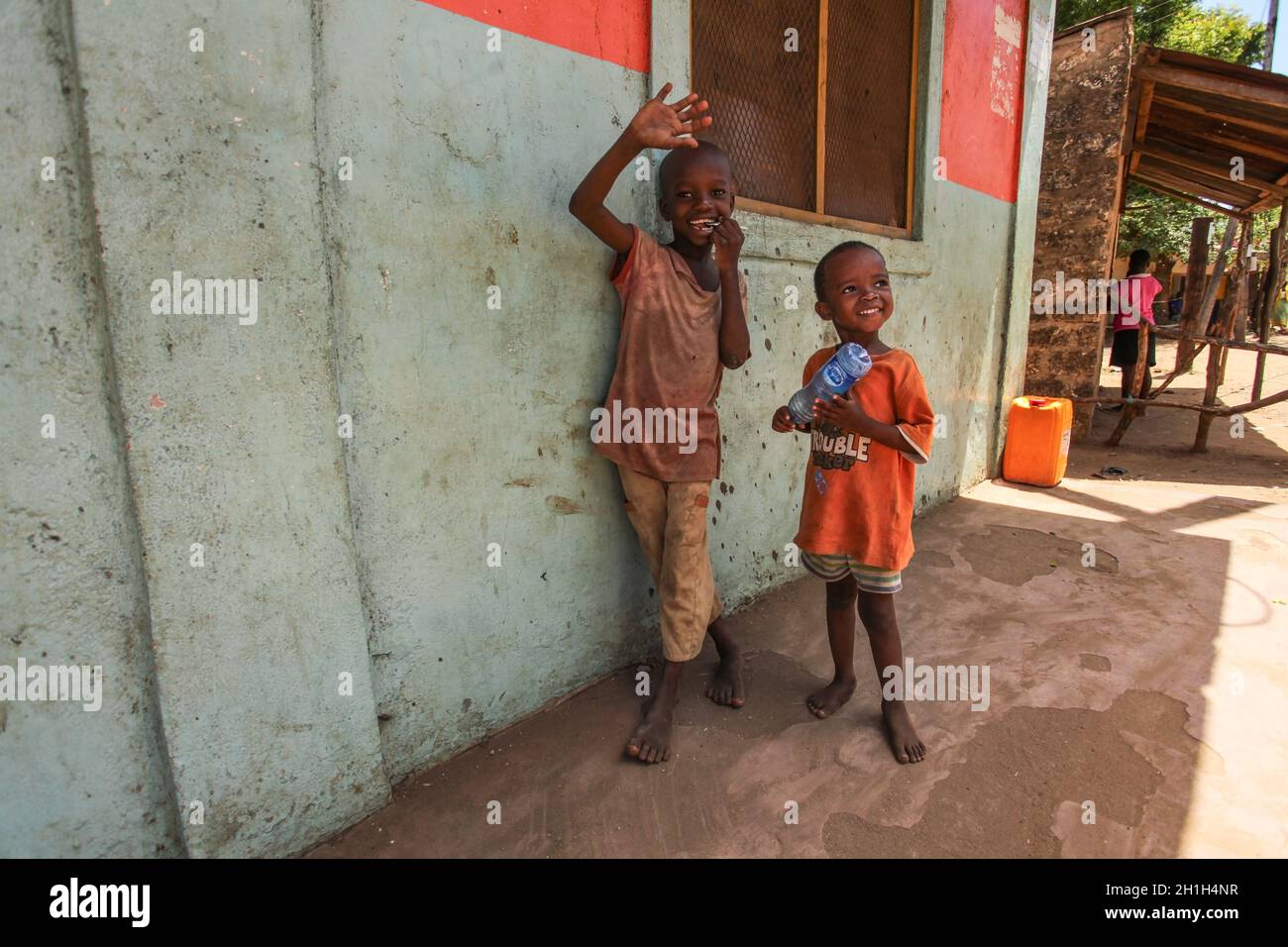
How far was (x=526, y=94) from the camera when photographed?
6.97 feet

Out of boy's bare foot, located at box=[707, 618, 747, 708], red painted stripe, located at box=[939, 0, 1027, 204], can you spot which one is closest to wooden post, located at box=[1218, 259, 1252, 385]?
red painted stripe, located at box=[939, 0, 1027, 204]

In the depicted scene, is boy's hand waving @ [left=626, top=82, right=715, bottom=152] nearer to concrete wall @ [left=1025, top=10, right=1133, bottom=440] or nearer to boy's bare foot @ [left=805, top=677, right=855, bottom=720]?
boy's bare foot @ [left=805, top=677, right=855, bottom=720]

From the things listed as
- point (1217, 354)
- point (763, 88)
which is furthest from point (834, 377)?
point (1217, 354)

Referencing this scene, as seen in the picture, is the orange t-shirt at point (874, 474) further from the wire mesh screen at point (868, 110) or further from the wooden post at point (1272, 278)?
the wooden post at point (1272, 278)

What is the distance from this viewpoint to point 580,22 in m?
2.24

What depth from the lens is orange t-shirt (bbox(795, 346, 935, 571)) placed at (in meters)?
2.07

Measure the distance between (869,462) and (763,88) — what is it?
77.5 inches

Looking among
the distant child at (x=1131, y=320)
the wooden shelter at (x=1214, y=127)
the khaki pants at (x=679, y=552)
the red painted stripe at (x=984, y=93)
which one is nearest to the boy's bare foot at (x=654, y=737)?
the khaki pants at (x=679, y=552)

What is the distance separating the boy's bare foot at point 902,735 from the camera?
2133mm

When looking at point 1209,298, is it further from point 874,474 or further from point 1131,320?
point 874,474
